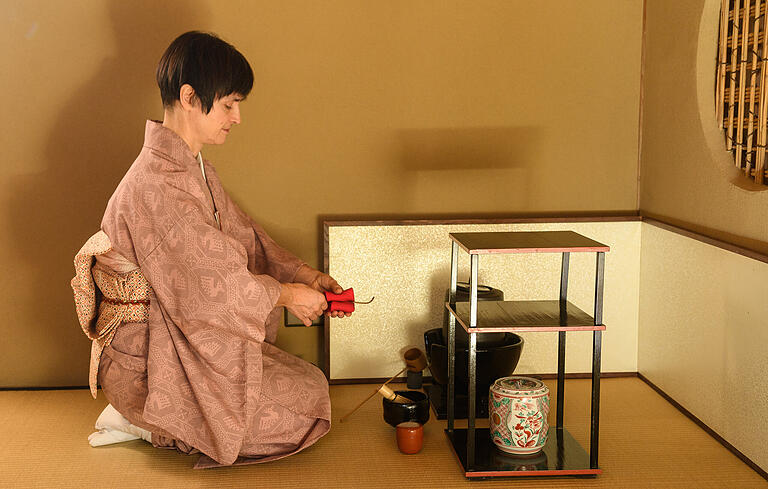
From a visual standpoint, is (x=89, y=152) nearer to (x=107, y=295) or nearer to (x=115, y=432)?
(x=107, y=295)

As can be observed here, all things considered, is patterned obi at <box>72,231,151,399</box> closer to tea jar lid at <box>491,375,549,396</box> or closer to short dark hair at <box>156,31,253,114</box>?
short dark hair at <box>156,31,253,114</box>

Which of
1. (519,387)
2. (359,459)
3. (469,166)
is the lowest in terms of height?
(359,459)

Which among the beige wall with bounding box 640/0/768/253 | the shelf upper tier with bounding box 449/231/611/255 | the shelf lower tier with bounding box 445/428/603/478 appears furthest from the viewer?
the beige wall with bounding box 640/0/768/253

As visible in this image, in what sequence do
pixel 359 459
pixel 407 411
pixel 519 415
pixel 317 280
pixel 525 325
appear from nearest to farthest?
pixel 525 325 → pixel 519 415 → pixel 359 459 → pixel 407 411 → pixel 317 280

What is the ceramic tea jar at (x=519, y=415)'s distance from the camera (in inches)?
103

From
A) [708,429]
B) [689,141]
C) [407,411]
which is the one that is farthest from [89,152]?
[708,429]

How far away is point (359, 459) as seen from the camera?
2717 millimetres

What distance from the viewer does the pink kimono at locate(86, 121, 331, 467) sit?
2.54m

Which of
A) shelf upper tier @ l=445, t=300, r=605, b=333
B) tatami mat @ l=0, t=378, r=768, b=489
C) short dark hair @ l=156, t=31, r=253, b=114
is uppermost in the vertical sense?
short dark hair @ l=156, t=31, r=253, b=114

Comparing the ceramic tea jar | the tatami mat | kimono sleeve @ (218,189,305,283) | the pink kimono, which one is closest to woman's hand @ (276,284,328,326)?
the pink kimono

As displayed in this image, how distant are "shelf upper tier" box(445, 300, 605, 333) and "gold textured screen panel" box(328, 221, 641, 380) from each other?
65 cm

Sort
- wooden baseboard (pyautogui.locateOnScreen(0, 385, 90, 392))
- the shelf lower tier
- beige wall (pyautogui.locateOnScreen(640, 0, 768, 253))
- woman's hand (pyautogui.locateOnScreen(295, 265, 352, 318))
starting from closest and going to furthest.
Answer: the shelf lower tier < beige wall (pyautogui.locateOnScreen(640, 0, 768, 253)) < woman's hand (pyautogui.locateOnScreen(295, 265, 352, 318)) < wooden baseboard (pyautogui.locateOnScreen(0, 385, 90, 392))

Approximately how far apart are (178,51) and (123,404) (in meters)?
Result: 1.15

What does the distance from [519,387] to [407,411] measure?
0.41 m
